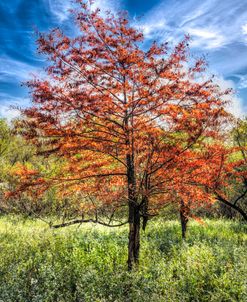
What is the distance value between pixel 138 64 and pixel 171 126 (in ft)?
5.91

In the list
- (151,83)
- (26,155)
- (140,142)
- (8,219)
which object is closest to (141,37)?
(151,83)

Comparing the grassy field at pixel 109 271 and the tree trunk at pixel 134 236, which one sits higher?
the tree trunk at pixel 134 236

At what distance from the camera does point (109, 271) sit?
26.9 ft

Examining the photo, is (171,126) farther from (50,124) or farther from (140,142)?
(50,124)

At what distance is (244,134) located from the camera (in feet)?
60.5

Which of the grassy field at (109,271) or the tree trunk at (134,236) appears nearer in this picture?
the grassy field at (109,271)

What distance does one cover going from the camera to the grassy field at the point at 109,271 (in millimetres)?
6448

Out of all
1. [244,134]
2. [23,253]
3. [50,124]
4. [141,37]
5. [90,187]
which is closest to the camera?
[50,124]

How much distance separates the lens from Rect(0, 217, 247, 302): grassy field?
645cm

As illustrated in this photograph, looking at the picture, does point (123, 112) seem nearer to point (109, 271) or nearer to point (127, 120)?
point (127, 120)

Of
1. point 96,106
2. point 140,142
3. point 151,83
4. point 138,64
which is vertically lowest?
point 140,142

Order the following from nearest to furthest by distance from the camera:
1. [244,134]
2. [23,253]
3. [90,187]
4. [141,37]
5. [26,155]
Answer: [141,37]
[90,187]
[23,253]
[244,134]
[26,155]

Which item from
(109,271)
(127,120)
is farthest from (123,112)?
(109,271)

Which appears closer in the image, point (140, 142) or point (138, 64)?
point (138, 64)
